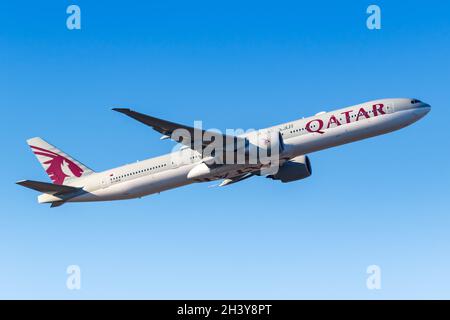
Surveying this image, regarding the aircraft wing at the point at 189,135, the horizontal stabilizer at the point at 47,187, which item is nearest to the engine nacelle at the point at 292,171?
the aircraft wing at the point at 189,135

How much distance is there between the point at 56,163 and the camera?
6256 cm

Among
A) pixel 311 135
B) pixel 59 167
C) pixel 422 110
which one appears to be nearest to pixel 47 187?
pixel 59 167

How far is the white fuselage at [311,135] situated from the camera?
172ft

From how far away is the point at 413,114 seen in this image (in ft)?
175

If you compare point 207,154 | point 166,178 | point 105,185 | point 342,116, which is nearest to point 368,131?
point 342,116

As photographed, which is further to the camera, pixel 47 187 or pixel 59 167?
pixel 59 167

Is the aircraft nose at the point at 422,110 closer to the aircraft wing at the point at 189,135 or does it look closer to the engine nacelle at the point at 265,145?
the engine nacelle at the point at 265,145

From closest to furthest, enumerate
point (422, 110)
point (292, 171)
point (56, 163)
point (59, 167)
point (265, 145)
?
point (265, 145), point (422, 110), point (292, 171), point (59, 167), point (56, 163)

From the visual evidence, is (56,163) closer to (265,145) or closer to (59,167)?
(59,167)

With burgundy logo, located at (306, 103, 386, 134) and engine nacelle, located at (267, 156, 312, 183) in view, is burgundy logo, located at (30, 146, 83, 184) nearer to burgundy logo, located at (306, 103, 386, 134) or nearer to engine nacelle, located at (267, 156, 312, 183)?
engine nacelle, located at (267, 156, 312, 183)

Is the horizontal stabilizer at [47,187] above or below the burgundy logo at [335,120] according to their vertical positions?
below

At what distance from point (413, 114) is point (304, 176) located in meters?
10.1

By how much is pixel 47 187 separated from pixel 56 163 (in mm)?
5589
